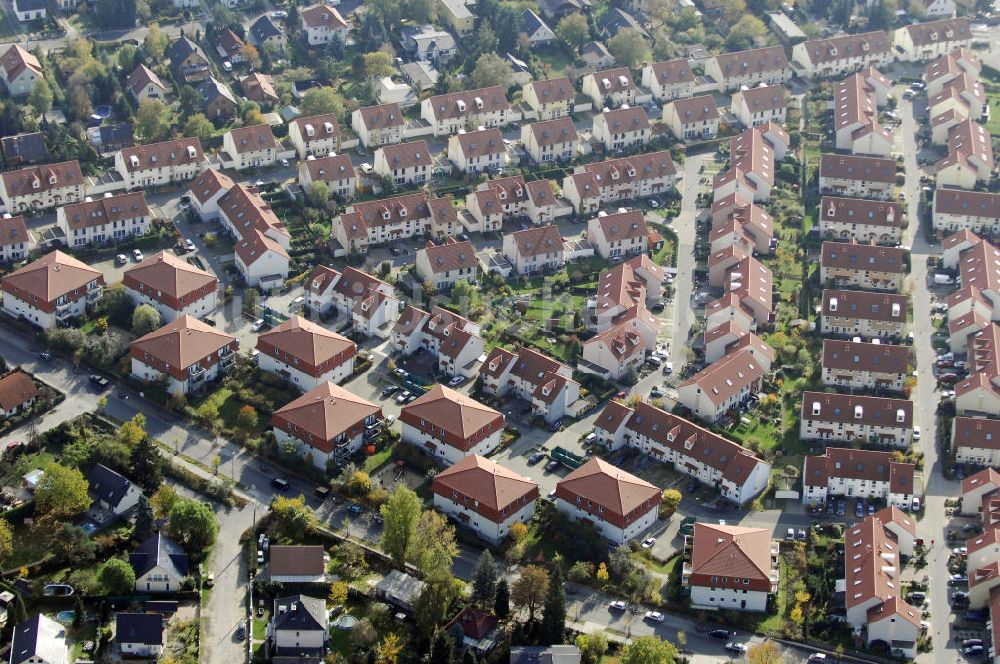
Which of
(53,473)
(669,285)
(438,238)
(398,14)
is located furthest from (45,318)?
(398,14)

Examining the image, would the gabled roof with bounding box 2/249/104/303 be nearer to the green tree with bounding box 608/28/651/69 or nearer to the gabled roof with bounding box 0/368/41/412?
the gabled roof with bounding box 0/368/41/412

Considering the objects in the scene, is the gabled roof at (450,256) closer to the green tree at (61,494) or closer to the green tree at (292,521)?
the green tree at (292,521)

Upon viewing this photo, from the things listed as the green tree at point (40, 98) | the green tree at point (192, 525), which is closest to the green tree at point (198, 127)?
the green tree at point (40, 98)

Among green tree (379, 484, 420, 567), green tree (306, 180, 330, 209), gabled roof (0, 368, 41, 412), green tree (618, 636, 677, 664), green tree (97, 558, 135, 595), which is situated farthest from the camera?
green tree (306, 180, 330, 209)

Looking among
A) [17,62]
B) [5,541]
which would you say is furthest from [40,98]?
[5,541]

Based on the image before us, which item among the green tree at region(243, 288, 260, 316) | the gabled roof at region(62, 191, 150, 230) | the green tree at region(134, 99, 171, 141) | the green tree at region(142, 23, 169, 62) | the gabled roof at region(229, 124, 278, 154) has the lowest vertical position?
the green tree at region(243, 288, 260, 316)

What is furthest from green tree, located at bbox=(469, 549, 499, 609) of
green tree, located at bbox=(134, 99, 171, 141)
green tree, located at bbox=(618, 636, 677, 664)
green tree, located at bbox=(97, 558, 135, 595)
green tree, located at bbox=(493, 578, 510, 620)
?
green tree, located at bbox=(134, 99, 171, 141)
